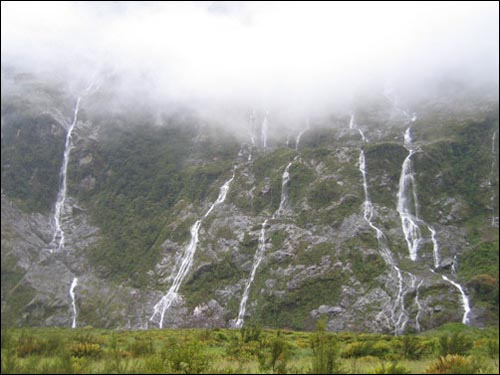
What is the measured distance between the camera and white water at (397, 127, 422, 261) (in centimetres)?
7269

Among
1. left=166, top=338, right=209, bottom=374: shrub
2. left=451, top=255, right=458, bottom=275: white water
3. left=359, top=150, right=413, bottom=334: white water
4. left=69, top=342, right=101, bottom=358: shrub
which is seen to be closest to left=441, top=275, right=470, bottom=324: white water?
left=451, top=255, right=458, bottom=275: white water

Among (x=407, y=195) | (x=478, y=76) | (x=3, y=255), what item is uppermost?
(x=478, y=76)

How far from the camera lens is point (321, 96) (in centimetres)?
→ 16325

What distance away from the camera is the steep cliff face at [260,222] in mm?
65812

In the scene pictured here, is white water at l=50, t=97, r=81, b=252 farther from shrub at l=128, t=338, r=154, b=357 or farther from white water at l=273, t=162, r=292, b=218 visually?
shrub at l=128, t=338, r=154, b=357

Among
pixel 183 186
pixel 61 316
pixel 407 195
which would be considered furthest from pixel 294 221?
pixel 61 316

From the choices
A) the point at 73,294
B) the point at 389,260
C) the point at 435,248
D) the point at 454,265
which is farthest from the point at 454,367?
the point at 73,294

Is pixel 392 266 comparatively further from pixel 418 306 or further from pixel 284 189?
pixel 284 189

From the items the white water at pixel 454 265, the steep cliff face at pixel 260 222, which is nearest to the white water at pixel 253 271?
the steep cliff face at pixel 260 222

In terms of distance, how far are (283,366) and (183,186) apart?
9864 centimetres

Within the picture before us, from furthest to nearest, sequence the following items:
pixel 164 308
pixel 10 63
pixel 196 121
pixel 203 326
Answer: pixel 10 63, pixel 196 121, pixel 164 308, pixel 203 326

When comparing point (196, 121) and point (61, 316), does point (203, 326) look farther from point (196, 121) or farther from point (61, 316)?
point (196, 121)

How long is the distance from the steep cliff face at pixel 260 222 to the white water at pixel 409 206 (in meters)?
0.40

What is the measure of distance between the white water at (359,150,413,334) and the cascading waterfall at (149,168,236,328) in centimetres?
3211
